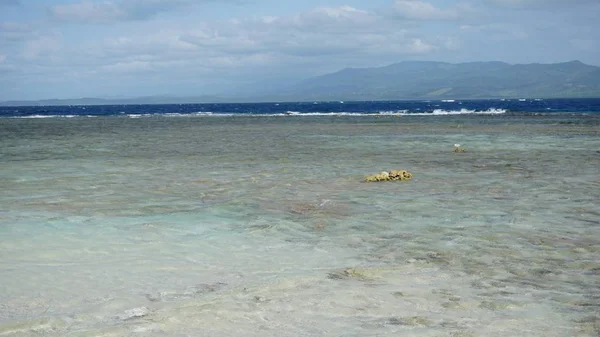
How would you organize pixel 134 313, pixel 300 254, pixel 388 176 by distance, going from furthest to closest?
pixel 388 176 < pixel 300 254 < pixel 134 313

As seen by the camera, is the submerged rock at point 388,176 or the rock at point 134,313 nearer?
the rock at point 134,313

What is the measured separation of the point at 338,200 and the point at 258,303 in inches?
277

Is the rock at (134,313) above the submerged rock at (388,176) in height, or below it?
below

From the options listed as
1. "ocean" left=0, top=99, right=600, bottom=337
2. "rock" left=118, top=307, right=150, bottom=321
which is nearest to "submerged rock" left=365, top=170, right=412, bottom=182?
"ocean" left=0, top=99, right=600, bottom=337

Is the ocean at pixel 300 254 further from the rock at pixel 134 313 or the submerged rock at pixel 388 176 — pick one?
the submerged rock at pixel 388 176

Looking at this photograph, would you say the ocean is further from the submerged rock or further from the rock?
the submerged rock

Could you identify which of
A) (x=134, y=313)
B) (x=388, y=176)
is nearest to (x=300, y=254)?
(x=134, y=313)

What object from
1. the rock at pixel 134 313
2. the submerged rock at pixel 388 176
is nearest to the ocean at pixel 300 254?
the rock at pixel 134 313

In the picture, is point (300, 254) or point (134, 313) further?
point (300, 254)

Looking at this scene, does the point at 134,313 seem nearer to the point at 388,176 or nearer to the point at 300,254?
the point at 300,254

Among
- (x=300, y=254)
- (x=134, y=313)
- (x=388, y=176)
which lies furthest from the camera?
(x=388, y=176)

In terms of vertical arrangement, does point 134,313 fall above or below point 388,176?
below

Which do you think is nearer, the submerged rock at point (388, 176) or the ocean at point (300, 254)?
the ocean at point (300, 254)

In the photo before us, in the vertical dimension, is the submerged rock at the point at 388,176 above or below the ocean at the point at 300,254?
above
